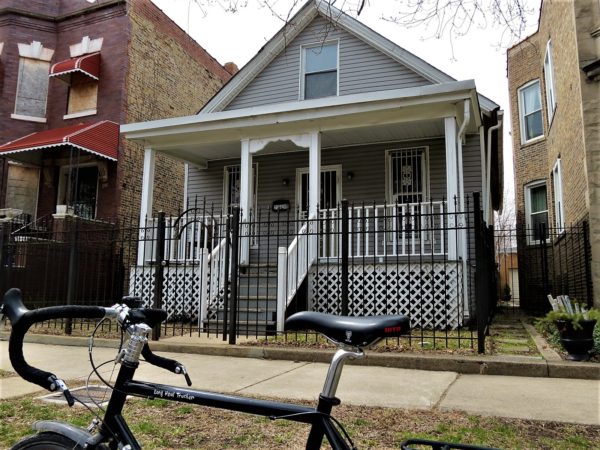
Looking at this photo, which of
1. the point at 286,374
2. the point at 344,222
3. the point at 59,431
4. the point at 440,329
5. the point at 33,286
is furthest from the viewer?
the point at 33,286

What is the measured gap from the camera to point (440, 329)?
28.1 feet

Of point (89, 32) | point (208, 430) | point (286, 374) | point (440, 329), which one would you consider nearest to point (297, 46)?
point (89, 32)

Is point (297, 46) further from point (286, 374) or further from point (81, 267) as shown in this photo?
point (286, 374)

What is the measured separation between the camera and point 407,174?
1177 centimetres

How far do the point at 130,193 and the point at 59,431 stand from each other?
1373 cm

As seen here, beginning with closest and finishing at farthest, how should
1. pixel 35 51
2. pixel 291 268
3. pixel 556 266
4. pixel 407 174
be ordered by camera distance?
pixel 291 268
pixel 407 174
pixel 556 266
pixel 35 51

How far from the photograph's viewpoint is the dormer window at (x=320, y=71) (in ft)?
42.4

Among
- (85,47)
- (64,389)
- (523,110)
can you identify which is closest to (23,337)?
(64,389)

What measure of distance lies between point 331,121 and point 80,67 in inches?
338

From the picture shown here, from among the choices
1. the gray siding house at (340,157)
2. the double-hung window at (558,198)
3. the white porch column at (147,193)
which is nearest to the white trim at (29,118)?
the gray siding house at (340,157)

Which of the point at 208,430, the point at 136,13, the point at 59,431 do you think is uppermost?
the point at 136,13

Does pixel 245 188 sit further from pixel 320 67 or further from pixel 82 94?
pixel 82 94

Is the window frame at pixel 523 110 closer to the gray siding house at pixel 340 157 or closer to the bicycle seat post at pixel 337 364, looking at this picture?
the gray siding house at pixel 340 157

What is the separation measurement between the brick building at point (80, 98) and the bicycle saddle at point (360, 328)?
44.1 ft
